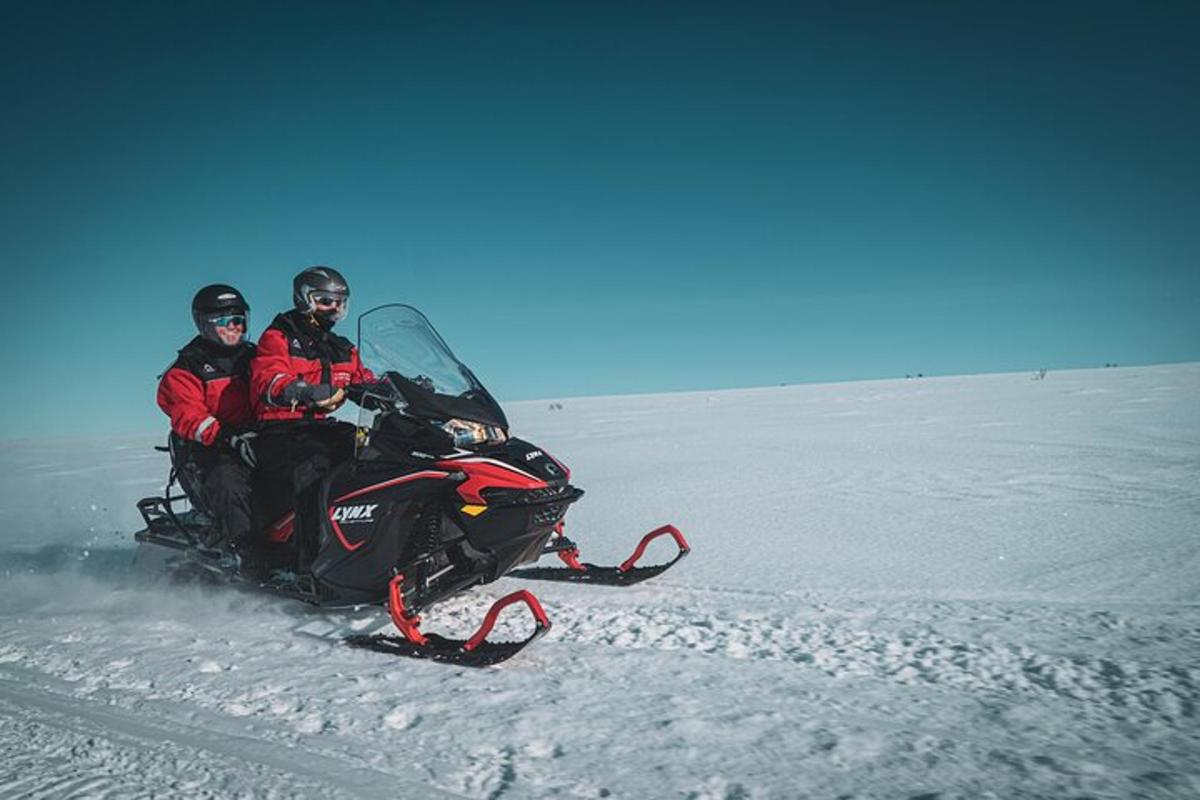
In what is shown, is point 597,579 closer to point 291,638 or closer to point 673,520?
point 291,638

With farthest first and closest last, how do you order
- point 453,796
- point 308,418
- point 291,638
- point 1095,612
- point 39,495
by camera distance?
point 39,495 < point 308,418 < point 291,638 < point 1095,612 < point 453,796

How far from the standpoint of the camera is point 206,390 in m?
4.37

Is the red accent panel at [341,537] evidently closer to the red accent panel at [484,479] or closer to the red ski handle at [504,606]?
the red accent panel at [484,479]

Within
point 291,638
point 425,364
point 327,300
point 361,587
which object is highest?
point 327,300

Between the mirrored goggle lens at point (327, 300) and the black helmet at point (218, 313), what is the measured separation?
70cm

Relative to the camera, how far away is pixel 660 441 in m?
14.1

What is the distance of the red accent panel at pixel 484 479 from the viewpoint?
3.21 metres

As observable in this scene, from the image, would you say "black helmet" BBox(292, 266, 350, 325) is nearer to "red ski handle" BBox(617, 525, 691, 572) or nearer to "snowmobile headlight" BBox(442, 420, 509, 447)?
"snowmobile headlight" BBox(442, 420, 509, 447)

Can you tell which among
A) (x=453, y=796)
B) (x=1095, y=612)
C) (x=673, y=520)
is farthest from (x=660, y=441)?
(x=453, y=796)

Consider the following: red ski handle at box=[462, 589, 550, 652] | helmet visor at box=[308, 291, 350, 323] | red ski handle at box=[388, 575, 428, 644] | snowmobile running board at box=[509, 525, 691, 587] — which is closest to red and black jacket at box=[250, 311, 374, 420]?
helmet visor at box=[308, 291, 350, 323]

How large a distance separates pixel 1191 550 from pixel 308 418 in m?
5.72

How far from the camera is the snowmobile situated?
3.21 metres

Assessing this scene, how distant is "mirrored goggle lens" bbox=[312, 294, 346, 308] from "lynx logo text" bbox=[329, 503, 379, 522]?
145 cm

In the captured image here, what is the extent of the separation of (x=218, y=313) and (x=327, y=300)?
82 cm
